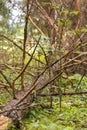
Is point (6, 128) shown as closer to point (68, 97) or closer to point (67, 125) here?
point (67, 125)

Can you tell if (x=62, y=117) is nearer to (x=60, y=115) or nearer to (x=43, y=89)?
(x=60, y=115)

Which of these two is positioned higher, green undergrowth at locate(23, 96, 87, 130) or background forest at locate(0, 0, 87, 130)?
background forest at locate(0, 0, 87, 130)

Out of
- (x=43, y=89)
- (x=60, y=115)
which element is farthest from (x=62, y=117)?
(x=43, y=89)

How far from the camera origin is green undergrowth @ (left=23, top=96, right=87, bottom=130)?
4121mm

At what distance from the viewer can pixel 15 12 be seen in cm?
575

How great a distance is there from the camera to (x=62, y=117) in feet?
14.8

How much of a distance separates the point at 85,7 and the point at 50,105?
145 inches

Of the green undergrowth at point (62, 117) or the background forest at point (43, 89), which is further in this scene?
the green undergrowth at point (62, 117)

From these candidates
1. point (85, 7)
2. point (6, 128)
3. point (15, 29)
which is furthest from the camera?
point (85, 7)

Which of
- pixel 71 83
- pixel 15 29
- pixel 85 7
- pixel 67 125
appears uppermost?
pixel 85 7

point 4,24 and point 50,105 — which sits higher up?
point 4,24

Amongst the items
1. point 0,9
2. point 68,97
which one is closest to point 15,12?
point 0,9

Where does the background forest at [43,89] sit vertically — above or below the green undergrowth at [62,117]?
above

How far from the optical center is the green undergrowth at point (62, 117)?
162 inches
